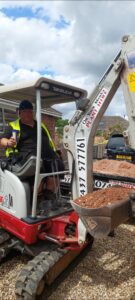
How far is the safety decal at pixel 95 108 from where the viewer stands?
2.94 meters

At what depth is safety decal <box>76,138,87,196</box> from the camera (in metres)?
3.05

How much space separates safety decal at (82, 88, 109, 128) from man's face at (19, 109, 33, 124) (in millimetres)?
796

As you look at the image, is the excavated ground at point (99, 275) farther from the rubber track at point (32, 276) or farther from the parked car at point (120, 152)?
the parked car at point (120, 152)

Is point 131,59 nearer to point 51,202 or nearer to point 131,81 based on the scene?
point 131,81

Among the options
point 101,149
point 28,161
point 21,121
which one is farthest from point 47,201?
point 101,149

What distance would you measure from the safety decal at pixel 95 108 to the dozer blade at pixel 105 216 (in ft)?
2.87

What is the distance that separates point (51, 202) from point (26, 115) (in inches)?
42.0

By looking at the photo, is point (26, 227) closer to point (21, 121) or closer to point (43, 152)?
point (43, 152)

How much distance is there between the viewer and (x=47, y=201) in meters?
3.55

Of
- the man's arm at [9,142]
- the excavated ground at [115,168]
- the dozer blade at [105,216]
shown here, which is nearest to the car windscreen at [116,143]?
the excavated ground at [115,168]

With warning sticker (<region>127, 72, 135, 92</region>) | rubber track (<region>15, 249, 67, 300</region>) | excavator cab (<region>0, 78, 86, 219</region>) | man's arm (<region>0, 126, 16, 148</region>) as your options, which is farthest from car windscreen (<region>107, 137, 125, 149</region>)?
warning sticker (<region>127, 72, 135, 92</region>)

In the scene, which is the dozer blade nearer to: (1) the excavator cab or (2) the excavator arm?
(2) the excavator arm

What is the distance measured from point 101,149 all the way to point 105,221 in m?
8.68

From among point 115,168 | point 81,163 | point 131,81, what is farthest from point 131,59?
point 115,168
